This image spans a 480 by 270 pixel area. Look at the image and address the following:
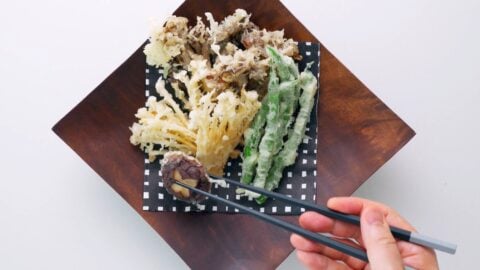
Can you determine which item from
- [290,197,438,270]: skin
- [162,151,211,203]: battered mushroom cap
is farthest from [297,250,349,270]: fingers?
[162,151,211,203]: battered mushroom cap

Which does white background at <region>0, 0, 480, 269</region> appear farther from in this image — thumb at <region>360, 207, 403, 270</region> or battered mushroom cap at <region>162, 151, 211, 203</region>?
thumb at <region>360, 207, 403, 270</region>

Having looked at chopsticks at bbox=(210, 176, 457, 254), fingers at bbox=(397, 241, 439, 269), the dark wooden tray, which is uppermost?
the dark wooden tray

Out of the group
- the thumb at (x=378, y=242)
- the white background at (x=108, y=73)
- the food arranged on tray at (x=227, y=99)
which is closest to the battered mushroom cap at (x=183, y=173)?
the food arranged on tray at (x=227, y=99)

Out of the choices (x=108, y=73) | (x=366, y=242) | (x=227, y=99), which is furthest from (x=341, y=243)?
(x=108, y=73)

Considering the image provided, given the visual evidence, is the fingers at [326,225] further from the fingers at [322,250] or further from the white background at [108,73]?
the white background at [108,73]

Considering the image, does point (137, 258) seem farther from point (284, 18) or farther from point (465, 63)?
point (465, 63)

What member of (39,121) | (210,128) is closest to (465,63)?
(210,128)

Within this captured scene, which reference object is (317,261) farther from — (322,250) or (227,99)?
(227,99)
